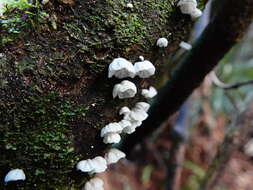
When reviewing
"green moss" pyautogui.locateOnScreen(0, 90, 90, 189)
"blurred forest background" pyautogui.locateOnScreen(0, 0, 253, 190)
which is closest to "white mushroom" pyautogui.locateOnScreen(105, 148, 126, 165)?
"green moss" pyautogui.locateOnScreen(0, 90, 90, 189)

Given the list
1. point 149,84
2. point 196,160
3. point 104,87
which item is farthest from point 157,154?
point 104,87

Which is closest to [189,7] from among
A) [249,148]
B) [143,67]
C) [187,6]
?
[187,6]

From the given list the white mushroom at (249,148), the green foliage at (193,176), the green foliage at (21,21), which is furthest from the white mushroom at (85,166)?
the white mushroom at (249,148)

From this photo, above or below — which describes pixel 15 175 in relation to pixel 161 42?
below

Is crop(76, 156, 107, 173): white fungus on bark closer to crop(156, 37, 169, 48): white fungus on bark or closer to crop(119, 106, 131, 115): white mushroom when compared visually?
crop(119, 106, 131, 115): white mushroom

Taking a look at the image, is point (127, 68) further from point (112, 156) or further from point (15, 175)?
point (15, 175)

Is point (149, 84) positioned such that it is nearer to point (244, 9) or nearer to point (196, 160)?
point (244, 9)

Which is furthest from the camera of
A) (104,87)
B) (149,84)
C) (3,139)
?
(149,84)
